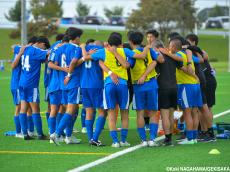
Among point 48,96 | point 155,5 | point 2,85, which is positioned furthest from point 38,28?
point 48,96

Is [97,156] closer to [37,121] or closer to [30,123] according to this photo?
[37,121]

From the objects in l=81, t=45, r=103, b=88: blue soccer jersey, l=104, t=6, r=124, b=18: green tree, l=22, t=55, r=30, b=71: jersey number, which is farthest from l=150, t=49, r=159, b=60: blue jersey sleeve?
l=104, t=6, r=124, b=18: green tree

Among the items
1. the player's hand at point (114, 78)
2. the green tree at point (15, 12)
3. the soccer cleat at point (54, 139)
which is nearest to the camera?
the player's hand at point (114, 78)

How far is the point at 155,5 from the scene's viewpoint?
72875 millimetres

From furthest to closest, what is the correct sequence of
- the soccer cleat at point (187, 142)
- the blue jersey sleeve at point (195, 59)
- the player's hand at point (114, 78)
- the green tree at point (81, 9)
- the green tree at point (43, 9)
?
the green tree at point (81, 9), the green tree at point (43, 9), the blue jersey sleeve at point (195, 59), the soccer cleat at point (187, 142), the player's hand at point (114, 78)

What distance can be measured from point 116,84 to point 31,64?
6.92ft

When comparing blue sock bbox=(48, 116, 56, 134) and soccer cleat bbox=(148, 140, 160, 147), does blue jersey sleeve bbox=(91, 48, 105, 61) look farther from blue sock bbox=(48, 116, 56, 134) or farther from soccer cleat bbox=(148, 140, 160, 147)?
soccer cleat bbox=(148, 140, 160, 147)

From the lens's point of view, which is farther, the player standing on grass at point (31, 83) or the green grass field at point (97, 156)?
the player standing on grass at point (31, 83)

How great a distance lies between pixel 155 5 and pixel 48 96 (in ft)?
192

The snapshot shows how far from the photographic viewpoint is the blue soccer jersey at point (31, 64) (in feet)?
47.6

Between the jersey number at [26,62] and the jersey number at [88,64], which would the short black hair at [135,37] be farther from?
the jersey number at [26,62]

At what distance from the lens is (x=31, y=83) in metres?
14.6

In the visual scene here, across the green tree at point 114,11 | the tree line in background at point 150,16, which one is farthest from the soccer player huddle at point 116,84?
the green tree at point 114,11

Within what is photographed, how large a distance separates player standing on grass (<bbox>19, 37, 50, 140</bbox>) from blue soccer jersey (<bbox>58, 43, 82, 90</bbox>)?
0.65 metres
